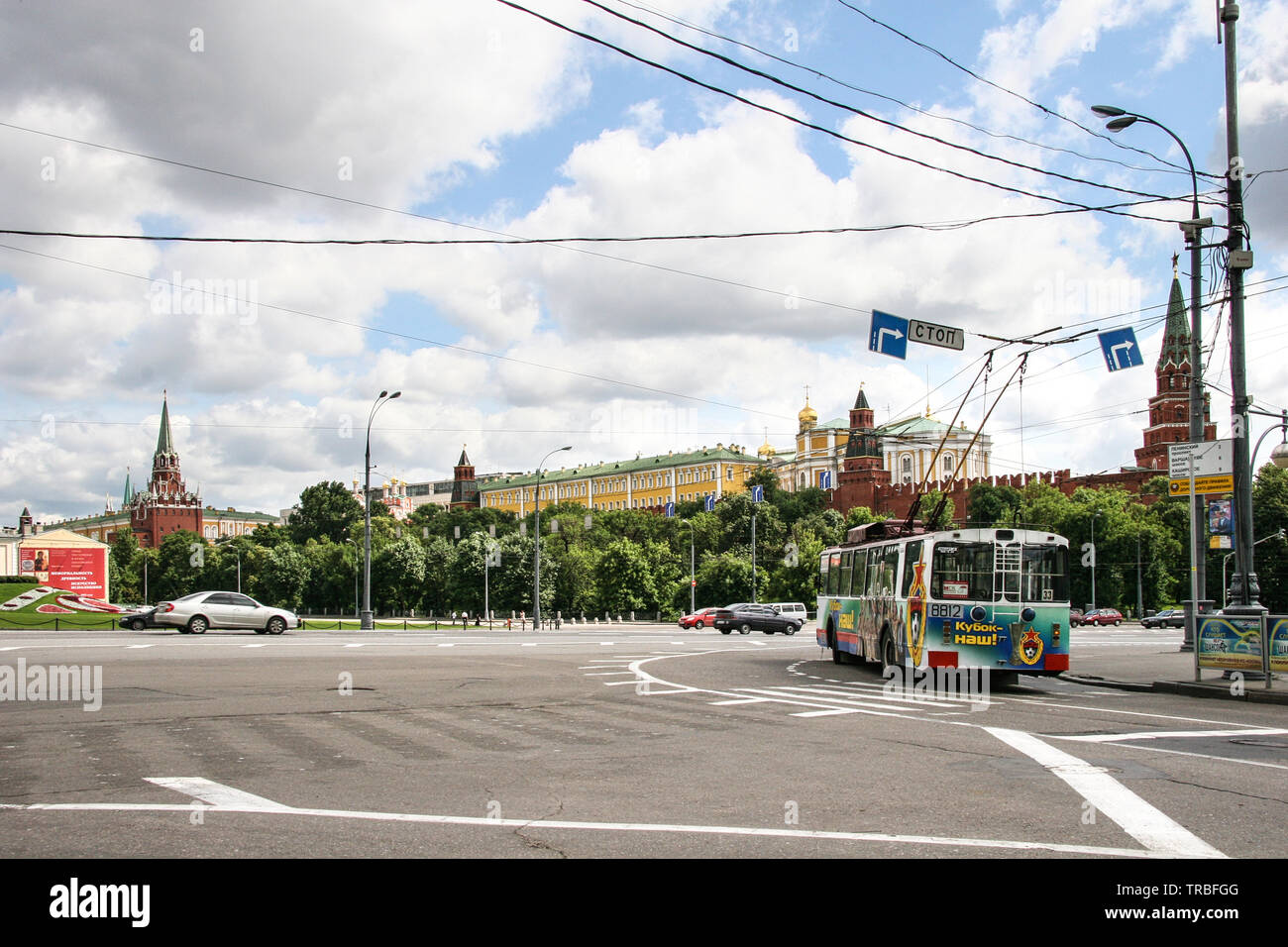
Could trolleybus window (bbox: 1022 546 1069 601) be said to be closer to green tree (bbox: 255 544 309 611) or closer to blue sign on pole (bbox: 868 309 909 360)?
→ blue sign on pole (bbox: 868 309 909 360)

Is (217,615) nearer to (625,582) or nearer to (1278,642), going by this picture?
(1278,642)

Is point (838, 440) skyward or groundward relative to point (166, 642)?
skyward

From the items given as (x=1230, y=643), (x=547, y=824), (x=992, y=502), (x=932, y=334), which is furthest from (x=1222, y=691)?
(x=992, y=502)

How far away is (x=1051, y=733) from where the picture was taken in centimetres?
1204

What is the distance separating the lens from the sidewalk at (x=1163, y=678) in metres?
17.5

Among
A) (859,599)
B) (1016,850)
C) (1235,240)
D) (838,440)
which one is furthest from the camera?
(838,440)

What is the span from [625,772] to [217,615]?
2989 centimetres

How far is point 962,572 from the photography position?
60.6 ft

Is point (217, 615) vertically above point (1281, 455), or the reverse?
point (1281, 455)

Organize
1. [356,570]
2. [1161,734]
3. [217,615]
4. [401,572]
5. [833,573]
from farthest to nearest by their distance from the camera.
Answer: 1. [356,570]
2. [401,572]
3. [217,615]
4. [833,573]
5. [1161,734]
